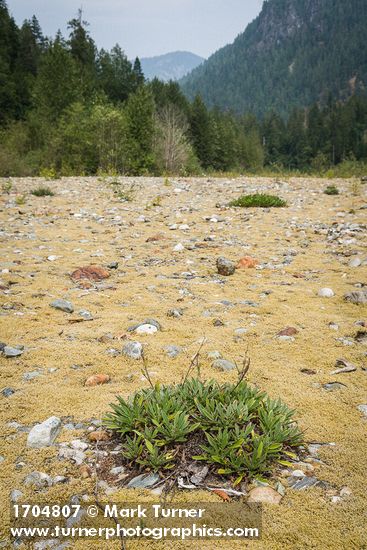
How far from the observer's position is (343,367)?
358cm

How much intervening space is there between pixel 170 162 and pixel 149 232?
23527 millimetres

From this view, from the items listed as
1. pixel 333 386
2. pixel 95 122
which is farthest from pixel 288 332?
pixel 95 122

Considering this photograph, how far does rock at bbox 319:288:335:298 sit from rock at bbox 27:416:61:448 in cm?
409

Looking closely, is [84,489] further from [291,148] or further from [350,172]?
[291,148]

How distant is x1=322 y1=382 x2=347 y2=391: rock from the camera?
10.6 ft

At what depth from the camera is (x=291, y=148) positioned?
142000mm

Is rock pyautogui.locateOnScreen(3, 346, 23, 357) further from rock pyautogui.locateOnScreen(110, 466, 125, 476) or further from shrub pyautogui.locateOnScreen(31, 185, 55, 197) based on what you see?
A: shrub pyautogui.locateOnScreen(31, 185, 55, 197)

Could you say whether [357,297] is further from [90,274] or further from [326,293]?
[90,274]

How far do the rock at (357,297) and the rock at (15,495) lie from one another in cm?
450

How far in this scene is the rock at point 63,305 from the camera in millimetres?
4832

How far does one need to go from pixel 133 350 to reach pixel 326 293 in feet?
10.2

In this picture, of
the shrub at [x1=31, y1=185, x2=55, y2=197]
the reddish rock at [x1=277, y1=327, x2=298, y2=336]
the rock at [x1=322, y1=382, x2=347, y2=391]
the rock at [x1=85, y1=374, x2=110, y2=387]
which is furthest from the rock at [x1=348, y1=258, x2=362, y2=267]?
the shrub at [x1=31, y1=185, x2=55, y2=197]

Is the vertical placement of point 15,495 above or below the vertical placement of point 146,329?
below

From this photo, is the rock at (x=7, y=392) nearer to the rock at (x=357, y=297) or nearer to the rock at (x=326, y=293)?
the rock at (x=326, y=293)
